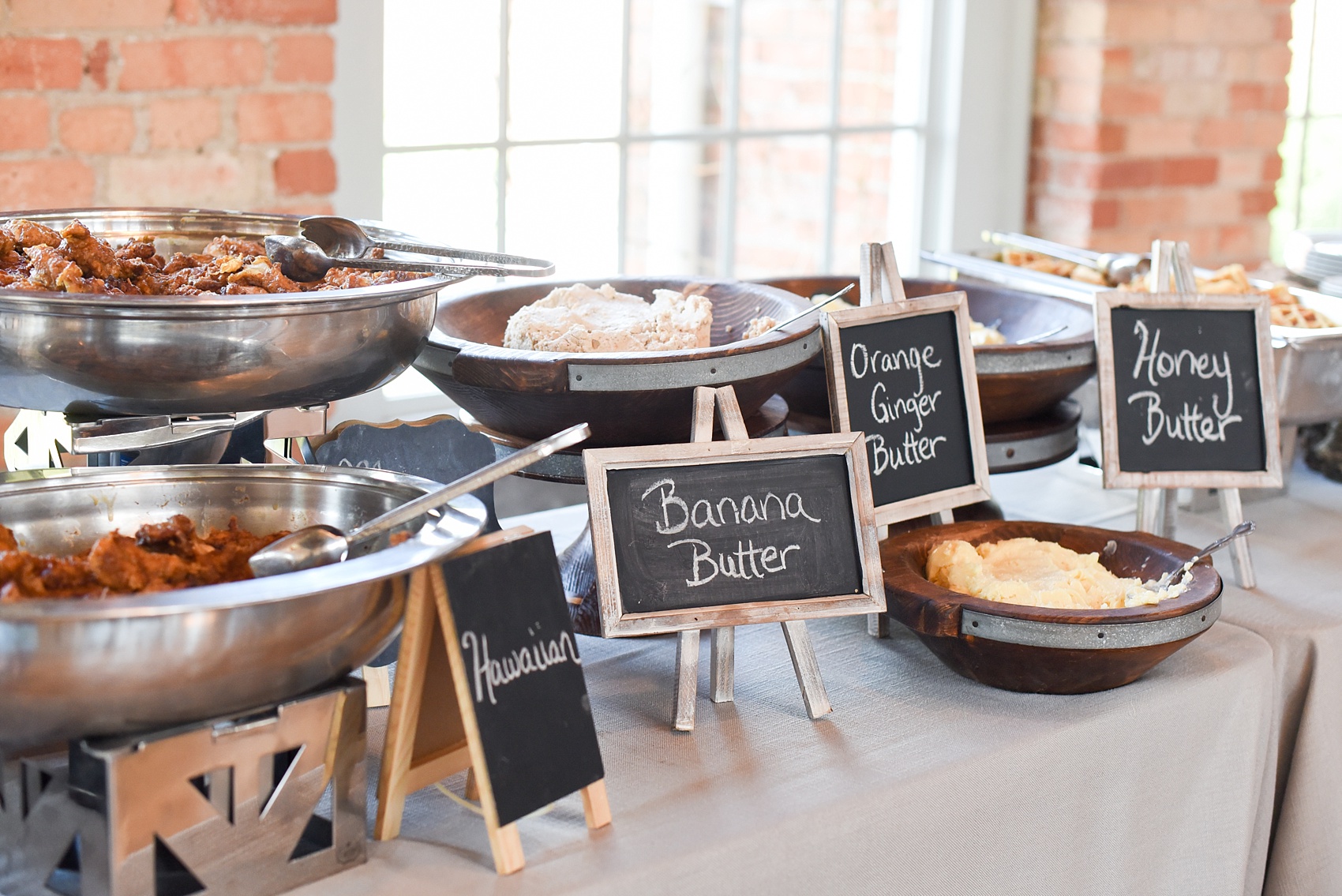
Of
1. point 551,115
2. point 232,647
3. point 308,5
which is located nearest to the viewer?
point 232,647

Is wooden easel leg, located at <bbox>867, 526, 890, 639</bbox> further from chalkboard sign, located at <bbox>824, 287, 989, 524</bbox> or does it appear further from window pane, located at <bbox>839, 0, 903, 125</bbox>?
window pane, located at <bbox>839, 0, 903, 125</bbox>

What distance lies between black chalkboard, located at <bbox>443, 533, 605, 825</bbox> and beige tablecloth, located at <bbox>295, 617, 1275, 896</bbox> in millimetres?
52

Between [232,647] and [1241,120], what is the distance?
2.69 meters

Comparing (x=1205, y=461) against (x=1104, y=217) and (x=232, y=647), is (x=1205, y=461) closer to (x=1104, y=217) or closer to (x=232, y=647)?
(x=232, y=647)

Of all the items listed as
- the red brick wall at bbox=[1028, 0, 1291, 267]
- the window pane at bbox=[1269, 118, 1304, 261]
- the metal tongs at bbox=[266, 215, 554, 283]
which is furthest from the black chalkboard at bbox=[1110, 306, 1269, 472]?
the window pane at bbox=[1269, 118, 1304, 261]

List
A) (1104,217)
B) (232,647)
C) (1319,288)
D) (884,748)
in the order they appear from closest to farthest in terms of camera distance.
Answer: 1. (232,647)
2. (884,748)
3. (1319,288)
4. (1104,217)

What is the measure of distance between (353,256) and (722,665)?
1.48 feet

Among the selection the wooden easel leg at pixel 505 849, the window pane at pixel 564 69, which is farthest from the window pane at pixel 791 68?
the wooden easel leg at pixel 505 849

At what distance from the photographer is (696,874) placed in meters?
0.86

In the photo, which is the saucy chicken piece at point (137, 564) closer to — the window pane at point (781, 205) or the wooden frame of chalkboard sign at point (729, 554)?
the wooden frame of chalkboard sign at point (729, 554)

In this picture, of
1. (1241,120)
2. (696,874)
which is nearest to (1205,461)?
(696,874)

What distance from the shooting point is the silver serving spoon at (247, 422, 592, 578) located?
80cm

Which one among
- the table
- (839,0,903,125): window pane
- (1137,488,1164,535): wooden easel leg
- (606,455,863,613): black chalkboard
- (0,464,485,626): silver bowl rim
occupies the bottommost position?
the table

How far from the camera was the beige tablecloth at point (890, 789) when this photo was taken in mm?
870
